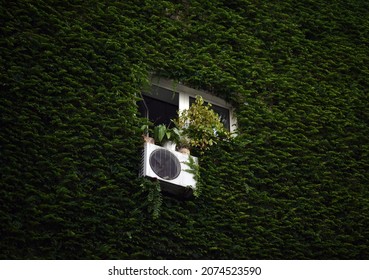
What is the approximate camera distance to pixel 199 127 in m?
7.71

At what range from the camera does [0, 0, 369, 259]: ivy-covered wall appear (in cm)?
678

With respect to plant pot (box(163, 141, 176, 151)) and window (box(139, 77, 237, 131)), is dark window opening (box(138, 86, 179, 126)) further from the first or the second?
plant pot (box(163, 141, 176, 151))

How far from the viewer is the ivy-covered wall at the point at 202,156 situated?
6.78 metres

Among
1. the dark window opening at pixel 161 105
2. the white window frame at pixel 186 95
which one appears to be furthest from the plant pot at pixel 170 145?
the white window frame at pixel 186 95

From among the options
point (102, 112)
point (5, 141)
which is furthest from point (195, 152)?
point (5, 141)

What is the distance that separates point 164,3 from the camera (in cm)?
862

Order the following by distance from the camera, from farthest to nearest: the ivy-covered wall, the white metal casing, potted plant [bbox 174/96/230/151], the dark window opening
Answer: the dark window opening → potted plant [bbox 174/96/230/151] → the white metal casing → the ivy-covered wall

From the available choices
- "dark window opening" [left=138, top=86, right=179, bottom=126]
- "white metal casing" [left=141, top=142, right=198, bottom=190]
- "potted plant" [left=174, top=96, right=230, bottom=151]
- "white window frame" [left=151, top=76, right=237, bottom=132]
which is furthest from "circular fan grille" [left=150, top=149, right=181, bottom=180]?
"white window frame" [left=151, top=76, right=237, bottom=132]

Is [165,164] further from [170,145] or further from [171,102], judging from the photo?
[171,102]

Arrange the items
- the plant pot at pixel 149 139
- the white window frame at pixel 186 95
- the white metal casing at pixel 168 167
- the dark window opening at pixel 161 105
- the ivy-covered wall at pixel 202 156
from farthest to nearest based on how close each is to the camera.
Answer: the white window frame at pixel 186 95, the dark window opening at pixel 161 105, the plant pot at pixel 149 139, the white metal casing at pixel 168 167, the ivy-covered wall at pixel 202 156

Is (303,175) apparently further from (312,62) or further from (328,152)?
(312,62)

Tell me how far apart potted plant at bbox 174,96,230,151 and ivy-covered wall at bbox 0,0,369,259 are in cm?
17

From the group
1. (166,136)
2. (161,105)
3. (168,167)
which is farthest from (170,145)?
(161,105)

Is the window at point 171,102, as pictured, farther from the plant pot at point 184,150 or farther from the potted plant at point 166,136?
the plant pot at point 184,150
